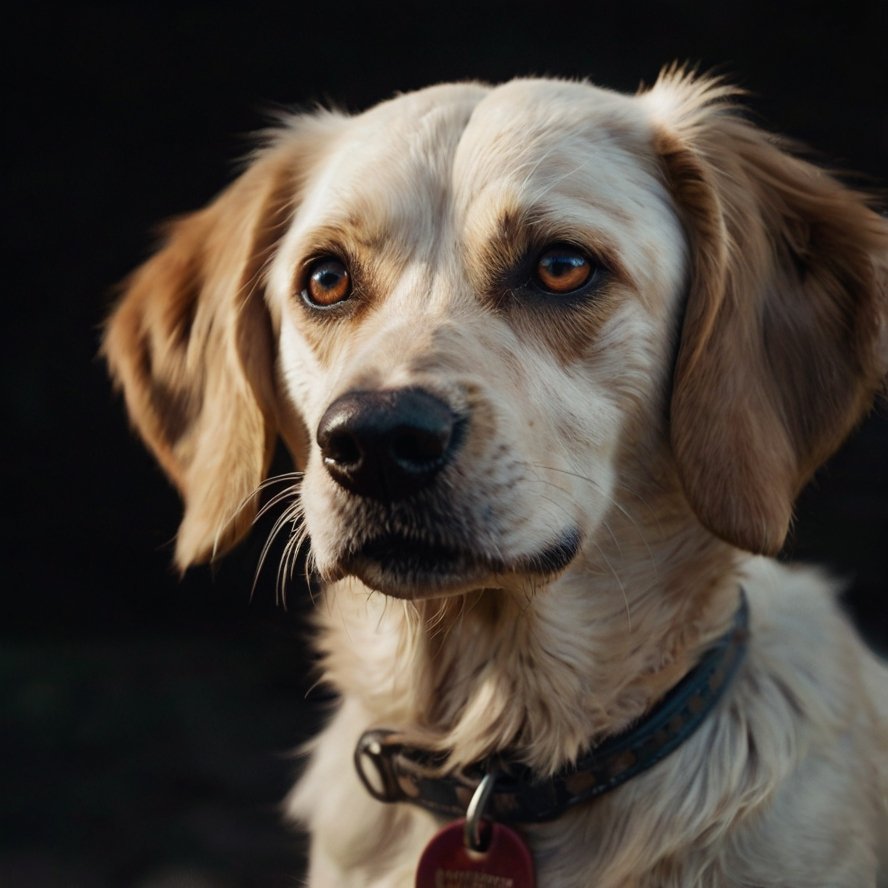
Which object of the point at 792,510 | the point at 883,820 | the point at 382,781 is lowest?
the point at 382,781

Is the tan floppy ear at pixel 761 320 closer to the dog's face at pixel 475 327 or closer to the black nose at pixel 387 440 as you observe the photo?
the dog's face at pixel 475 327

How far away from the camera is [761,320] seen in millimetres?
2197

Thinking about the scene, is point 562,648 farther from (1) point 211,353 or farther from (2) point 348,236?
(1) point 211,353

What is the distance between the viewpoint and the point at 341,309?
221cm

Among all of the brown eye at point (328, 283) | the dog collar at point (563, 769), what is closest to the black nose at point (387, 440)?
the brown eye at point (328, 283)

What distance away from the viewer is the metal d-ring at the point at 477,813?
2.03 m

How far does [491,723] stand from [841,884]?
633 millimetres

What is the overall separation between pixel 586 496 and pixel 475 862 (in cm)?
64

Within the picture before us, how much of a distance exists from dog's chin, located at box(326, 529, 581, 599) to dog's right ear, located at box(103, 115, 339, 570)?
55 centimetres

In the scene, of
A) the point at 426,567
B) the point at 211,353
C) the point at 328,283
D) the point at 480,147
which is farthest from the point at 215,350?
the point at 426,567

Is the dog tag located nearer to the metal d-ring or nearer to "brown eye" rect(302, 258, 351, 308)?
the metal d-ring

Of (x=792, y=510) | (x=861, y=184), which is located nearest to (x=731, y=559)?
(x=792, y=510)

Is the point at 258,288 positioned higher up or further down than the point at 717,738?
higher up

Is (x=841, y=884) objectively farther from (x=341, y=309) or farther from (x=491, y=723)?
(x=341, y=309)
